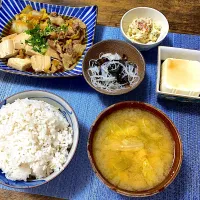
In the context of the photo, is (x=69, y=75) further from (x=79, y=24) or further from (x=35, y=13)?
(x=35, y=13)

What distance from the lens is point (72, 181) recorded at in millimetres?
1453

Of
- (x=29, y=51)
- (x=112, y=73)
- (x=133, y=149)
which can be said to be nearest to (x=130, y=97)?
(x=112, y=73)

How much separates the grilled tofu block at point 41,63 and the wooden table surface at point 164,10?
0.47m

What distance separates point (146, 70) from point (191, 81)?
0.29 meters

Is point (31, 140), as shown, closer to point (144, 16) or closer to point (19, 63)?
point (19, 63)

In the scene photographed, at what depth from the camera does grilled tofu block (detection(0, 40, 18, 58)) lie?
174cm

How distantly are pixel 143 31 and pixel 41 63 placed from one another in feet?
2.04

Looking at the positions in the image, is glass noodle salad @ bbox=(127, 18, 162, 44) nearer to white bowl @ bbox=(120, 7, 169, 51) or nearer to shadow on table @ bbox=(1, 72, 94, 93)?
white bowl @ bbox=(120, 7, 169, 51)

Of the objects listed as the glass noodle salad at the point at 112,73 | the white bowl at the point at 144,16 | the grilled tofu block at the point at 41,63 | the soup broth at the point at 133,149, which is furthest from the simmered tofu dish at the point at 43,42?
the soup broth at the point at 133,149

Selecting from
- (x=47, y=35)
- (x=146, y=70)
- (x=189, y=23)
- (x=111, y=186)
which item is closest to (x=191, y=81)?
(x=146, y=70)

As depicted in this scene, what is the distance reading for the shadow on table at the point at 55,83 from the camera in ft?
5.63

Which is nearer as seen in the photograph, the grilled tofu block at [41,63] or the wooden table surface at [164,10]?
the grilled tofu block at [41,63]

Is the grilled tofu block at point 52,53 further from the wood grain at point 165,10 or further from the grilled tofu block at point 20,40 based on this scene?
the wood grain at point 165,10

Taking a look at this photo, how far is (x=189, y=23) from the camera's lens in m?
1.93
